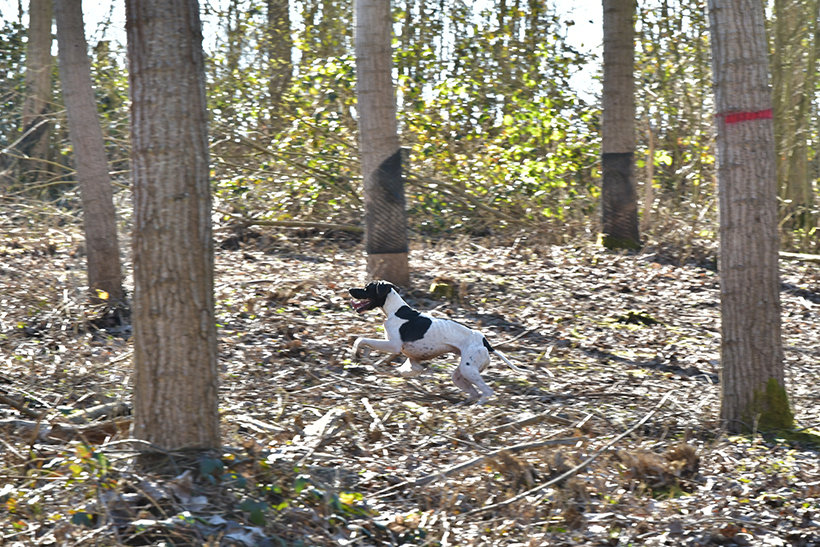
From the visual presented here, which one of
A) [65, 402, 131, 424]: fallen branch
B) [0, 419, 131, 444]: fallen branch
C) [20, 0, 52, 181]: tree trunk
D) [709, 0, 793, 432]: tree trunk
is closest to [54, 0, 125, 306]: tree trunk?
[65, 402, 131, 424]: fallen branch

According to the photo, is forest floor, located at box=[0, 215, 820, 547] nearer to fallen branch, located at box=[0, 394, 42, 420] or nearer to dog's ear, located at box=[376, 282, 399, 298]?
fallen branch, located at box=[0, 394, 42, 420]

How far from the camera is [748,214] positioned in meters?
5.59

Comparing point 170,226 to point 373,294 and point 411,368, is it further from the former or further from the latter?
point 411,368

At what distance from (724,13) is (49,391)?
214 inches

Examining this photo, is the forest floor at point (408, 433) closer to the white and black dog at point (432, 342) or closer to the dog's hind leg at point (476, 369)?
the dog's hind leg at point (476, 369)

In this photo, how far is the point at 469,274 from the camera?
10461mm

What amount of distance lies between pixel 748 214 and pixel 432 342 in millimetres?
2474

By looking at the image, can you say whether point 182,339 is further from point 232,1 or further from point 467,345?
point 232,1

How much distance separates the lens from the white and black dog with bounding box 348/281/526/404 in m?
6.02

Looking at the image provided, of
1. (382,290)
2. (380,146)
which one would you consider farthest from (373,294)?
(380,146)

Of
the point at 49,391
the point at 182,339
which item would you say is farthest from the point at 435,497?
the point at 49,391

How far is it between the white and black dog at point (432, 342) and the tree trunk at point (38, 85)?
7.02 meters

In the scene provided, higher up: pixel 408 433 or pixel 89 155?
pixel 89 155

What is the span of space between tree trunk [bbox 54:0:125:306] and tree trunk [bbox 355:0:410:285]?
2.91 metres
